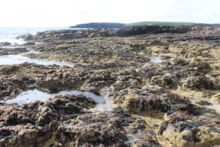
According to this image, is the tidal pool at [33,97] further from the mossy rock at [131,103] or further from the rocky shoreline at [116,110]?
the mossy rock at [131,103]

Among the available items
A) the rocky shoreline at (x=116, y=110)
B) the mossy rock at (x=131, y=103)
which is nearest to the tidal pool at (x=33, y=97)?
the rocky shoreline at (x=116, y=110)

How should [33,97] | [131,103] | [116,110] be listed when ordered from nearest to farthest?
[116,110]
[131,103]
[33,97]

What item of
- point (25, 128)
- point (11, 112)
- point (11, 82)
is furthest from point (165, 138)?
point (11, 82)

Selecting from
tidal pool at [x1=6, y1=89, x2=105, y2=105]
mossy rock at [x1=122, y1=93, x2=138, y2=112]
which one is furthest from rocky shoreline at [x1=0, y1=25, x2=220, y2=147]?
tidal pool at [x1=6, y1=89, x2=105, y2=105]

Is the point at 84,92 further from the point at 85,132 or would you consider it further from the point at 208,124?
the point at 208,124

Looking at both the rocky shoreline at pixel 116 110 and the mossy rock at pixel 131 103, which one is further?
the mossy rock at pixel 131 103

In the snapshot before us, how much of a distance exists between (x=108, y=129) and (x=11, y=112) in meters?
7.59

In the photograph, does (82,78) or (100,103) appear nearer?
(100,103)

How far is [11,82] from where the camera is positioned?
32.8m

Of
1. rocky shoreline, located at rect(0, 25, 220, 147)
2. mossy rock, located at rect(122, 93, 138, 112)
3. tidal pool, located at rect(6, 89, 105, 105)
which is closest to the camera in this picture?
rocky shoreline, located at rect(0, 25, 220, 147)

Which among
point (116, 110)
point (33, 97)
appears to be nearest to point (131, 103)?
point (116, 110)

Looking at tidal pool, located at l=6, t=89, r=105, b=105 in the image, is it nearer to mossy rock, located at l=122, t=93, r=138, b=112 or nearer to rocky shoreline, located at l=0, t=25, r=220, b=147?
rocky shoreline, located at l=0, t=25, r=220, b=147

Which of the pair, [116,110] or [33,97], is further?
[33,97]

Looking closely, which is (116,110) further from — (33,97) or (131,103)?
(33,97)
